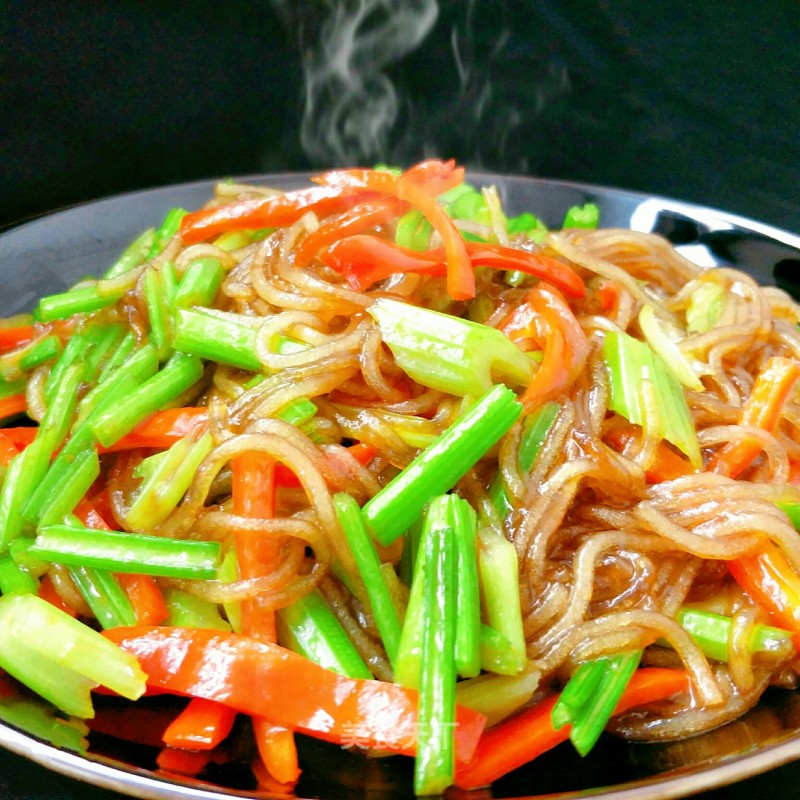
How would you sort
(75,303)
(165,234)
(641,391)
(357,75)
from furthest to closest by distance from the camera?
(357,75) < (165,234) < (75,303) < (641,391)

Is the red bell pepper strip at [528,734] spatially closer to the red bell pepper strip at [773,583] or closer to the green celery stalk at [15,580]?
the red bell pepper strip at [773,583]

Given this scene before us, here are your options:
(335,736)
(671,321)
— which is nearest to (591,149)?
(671,321)

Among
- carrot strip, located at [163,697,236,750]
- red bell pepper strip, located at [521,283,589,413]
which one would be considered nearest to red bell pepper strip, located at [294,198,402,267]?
red bell pepper strip, located at [521,283,589,413]

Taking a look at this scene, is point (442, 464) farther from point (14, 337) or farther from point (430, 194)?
point (14, 337)

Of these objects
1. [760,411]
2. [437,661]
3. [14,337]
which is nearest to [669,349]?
[760,411]

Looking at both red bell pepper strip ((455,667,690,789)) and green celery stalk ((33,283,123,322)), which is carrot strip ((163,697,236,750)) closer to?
red bell pepper strip ((455,667,690,789))

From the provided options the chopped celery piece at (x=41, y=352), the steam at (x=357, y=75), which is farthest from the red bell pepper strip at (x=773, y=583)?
the steam at (x=357, y=75)

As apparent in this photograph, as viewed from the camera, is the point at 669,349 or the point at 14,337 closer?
the point at 669,349
